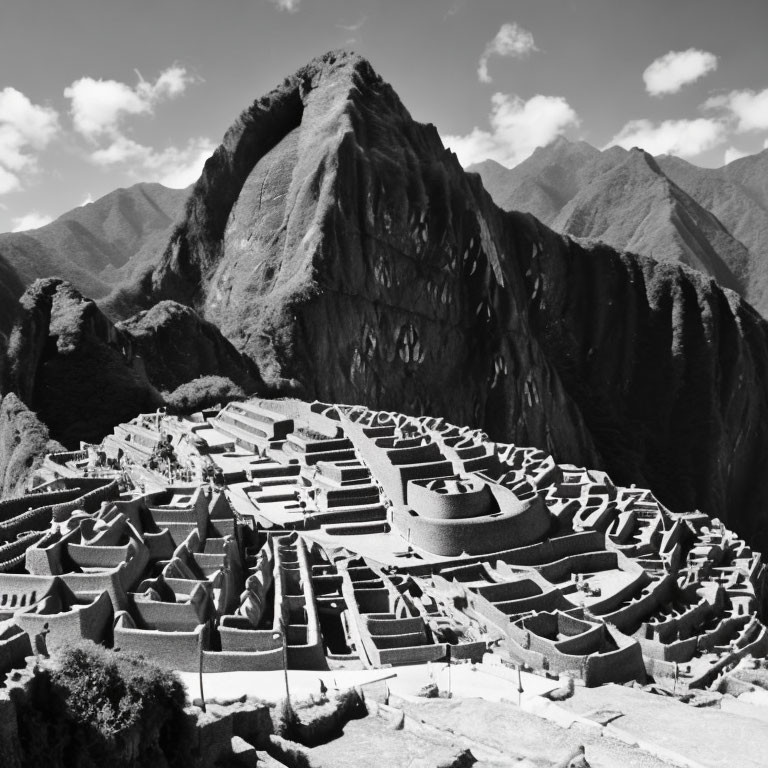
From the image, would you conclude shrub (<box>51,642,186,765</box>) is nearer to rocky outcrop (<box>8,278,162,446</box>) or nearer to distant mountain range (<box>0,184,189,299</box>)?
rocky outcrop (<box>8,278,162,446</box>)

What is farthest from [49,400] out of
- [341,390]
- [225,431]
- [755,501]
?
[755,501]

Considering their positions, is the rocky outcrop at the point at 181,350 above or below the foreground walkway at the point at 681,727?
above

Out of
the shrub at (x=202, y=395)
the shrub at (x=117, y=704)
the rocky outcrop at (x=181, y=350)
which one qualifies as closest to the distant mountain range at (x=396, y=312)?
the rocky outcrop at (x=181, y=350)

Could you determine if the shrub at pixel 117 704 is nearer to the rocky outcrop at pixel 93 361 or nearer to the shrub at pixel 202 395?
the rocky outcrop at pixel 93 361

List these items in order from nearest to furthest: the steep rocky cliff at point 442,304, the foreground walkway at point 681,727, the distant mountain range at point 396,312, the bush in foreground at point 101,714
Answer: the bush in foreground at point 101,714 → the foreground walkway at point 681,727 → the distant mountain range at point 396,312 → the steep rocky cliff at point 442,304

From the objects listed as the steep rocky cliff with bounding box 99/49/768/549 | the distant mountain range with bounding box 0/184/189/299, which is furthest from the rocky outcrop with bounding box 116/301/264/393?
the distant mountain range with bounding box 0/184/189/299

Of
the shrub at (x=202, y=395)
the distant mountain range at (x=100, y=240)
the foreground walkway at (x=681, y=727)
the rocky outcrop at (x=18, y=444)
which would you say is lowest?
the foreground walkway at (x=681, y=727)
